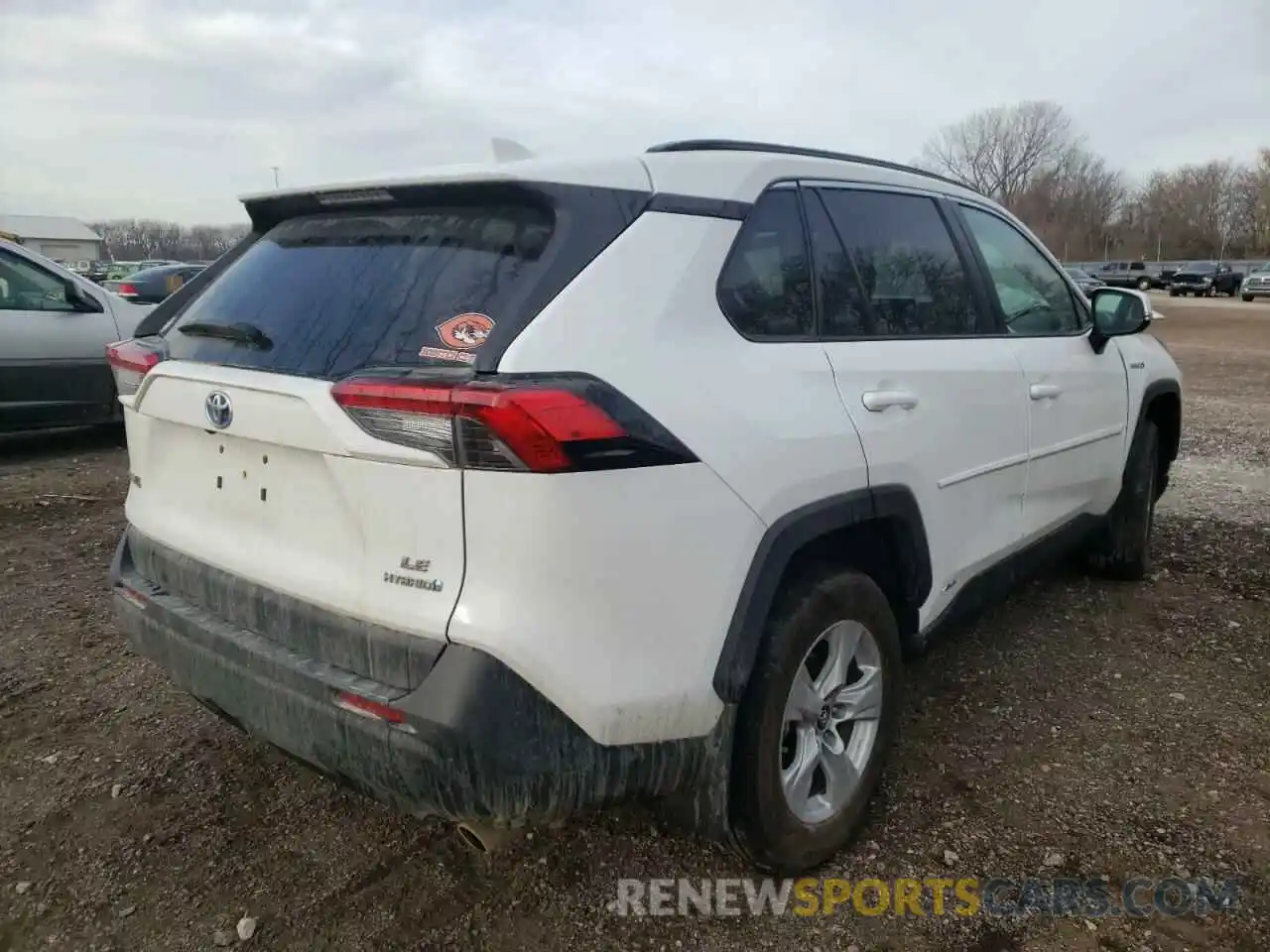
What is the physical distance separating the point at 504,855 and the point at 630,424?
4.61ft

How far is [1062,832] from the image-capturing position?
270 cm

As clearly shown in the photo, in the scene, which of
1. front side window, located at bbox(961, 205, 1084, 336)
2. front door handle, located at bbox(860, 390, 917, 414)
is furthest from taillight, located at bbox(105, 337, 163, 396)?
front side window, located at bbox(961, 205, 1084, 336)

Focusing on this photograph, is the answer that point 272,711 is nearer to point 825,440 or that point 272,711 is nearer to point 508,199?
point 508,199

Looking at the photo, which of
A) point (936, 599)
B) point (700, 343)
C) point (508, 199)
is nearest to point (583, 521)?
point (700, 343)

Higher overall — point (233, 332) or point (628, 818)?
point (233, 332)

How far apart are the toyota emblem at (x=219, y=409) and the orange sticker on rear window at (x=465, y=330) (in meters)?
0.59

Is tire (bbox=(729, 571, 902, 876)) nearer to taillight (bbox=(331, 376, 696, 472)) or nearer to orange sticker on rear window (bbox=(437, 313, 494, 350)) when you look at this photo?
taillight (bbox=(331, 376, 696, 472))

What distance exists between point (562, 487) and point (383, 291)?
0.68 m

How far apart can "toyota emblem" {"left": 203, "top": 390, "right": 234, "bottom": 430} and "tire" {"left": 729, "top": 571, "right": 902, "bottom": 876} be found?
1.34 meters

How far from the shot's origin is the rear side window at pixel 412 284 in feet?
6.26

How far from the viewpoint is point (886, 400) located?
254 centimetres

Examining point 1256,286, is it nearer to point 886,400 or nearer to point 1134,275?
point 1134,275

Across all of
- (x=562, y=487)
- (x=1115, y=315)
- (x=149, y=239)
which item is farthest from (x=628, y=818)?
(x=149, y=239)

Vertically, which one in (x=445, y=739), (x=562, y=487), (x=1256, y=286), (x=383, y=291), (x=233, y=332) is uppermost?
(x=383, y=291)
